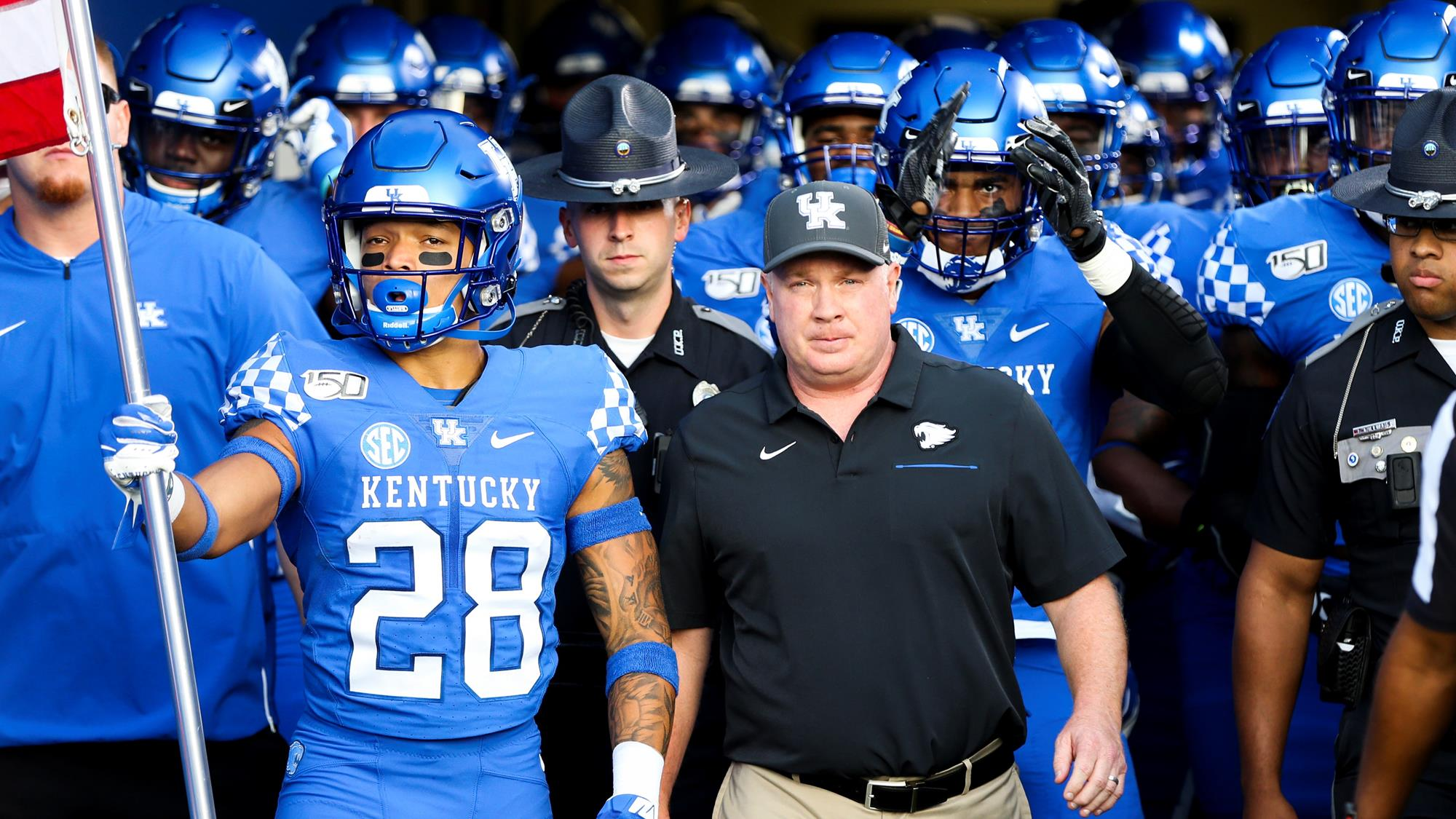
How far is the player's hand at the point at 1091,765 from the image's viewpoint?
333 cm

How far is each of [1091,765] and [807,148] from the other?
2.79 meters

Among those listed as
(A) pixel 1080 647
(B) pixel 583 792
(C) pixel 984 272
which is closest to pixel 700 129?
(C) pixel 984 272

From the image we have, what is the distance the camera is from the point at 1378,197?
12.5 ft

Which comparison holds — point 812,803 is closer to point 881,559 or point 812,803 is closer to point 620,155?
point 881,559

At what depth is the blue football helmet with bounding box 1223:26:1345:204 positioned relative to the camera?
5652 mm

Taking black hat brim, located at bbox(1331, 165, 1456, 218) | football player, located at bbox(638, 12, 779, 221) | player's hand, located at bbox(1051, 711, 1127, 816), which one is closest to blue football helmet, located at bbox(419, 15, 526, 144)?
football player, located at bbox(638, 12, 779, 221)

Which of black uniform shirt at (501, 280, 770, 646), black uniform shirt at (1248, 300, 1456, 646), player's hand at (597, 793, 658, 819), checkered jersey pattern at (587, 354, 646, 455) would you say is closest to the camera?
player's hand at (597, 793, 658, 819)

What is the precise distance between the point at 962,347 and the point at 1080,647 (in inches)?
42.6

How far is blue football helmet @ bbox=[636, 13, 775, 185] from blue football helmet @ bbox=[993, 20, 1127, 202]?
1.55m

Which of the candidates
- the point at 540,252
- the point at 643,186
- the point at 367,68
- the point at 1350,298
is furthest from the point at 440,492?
the point at 540,252

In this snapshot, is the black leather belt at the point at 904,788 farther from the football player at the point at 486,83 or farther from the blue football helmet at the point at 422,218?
the football player at the point at 486,83

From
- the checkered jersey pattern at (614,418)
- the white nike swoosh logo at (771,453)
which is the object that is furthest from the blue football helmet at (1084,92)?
the checkered jersey pattern at (614,418)

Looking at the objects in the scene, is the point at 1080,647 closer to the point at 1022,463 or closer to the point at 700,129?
the point at 1022,463

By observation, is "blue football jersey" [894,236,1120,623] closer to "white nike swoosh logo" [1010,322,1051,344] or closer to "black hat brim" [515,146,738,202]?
"white nike swoosh logo" [1010,322,1051,344]
